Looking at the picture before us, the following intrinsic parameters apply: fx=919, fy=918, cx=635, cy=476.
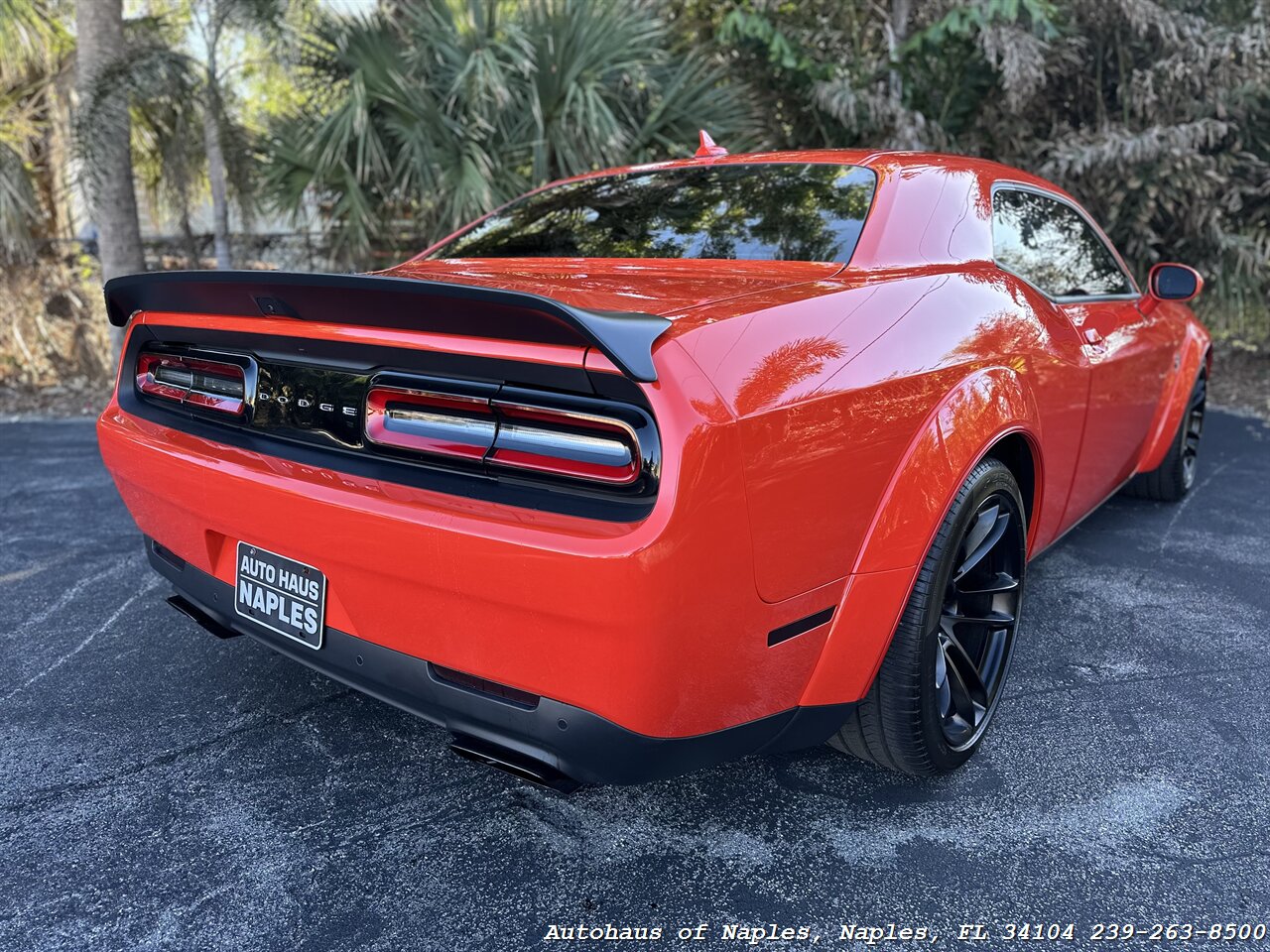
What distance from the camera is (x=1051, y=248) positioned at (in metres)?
3.06

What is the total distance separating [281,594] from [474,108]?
5.58m

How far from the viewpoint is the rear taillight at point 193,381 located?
2061mm

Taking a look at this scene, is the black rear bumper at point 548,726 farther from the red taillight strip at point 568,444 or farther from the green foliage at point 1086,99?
the green foliage at point 1086,99

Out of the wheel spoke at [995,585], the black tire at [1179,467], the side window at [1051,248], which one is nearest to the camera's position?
the wheel spoke at [995,585]

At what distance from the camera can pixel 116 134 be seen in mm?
7020

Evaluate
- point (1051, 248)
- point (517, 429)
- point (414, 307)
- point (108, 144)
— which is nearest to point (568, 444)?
point (517, 429)

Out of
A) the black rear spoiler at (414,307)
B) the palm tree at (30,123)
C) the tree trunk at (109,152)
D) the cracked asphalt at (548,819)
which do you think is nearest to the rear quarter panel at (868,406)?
the black rear spoiler at (414,307)

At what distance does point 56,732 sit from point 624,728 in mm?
1727

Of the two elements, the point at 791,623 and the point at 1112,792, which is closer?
the point at 791,623

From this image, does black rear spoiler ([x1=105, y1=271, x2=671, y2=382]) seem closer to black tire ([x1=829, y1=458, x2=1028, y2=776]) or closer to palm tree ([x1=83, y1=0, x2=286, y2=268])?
black tire ([x1=829, y1=458, x2=1028, y2=776])

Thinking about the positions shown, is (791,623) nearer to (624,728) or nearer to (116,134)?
(624,728)

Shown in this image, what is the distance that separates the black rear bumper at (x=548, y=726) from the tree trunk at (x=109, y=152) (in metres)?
6.19

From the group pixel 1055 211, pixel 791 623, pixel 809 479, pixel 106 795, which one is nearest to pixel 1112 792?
pixel 791 623

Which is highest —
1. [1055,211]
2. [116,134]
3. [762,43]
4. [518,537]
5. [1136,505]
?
[762,43]
